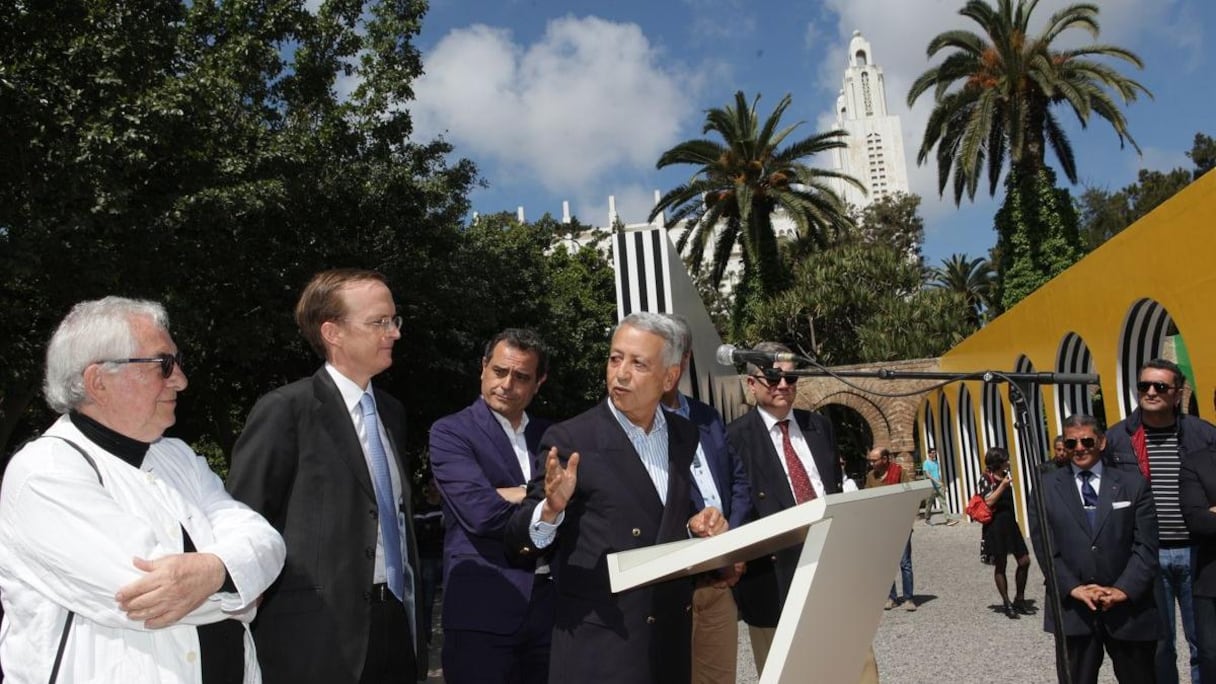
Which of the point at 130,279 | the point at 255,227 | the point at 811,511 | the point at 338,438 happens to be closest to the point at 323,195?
the point at 255,227

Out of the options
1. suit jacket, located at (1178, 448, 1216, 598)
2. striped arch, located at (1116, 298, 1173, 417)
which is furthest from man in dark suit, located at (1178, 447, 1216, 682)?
striped arch, located at (1116, 298, 1173, 417)

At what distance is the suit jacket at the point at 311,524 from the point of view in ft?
7.98

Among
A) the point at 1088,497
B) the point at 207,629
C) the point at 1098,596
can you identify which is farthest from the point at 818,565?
the point at 1088,497

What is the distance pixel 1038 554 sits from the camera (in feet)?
13.1

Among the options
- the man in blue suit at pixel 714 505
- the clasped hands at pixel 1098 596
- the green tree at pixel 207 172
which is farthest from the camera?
the green tree at pixel 207 172

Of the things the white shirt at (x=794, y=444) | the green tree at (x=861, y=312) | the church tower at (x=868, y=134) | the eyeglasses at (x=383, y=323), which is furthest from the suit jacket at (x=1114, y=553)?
the church tower at (x=868, y=134)

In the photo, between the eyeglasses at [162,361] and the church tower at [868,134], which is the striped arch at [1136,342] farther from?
the church tower at [868,134]

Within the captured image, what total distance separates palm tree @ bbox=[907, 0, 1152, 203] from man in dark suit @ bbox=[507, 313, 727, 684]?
2188cm

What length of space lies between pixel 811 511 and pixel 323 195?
1060 cm

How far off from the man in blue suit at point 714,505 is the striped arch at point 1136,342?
7.82 m

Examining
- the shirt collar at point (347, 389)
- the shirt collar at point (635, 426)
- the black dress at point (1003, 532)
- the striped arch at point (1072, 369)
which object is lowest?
the black dress at point (1003, 532)

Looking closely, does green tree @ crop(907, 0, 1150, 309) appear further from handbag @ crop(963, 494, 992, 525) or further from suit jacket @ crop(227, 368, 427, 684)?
suit jacket @ crop(227, 368, 427, 684)

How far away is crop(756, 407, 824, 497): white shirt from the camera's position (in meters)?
4.45

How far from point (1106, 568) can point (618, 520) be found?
9.73ft
